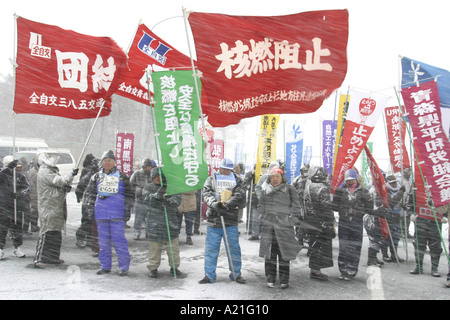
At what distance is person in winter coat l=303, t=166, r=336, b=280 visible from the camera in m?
6.21

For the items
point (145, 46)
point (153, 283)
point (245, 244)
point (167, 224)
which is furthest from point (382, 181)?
point (145, 46)

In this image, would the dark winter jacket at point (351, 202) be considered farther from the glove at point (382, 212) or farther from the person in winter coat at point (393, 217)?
the person in winter coat at point (393, 217)

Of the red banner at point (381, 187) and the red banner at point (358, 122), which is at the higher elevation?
the red banner at point (358, 122)

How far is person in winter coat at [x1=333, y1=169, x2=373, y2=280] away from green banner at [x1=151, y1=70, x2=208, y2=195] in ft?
8.57

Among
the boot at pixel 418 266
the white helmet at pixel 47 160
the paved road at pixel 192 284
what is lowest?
the paved road at pixel 192 284

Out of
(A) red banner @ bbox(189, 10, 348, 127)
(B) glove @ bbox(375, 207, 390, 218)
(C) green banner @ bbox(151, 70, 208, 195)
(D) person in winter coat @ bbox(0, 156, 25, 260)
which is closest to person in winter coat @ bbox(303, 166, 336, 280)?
(B) glove @ bbox(375, 207, 390, 218)

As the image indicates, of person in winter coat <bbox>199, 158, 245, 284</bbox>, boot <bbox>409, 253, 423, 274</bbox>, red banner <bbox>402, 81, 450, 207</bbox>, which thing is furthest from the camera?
boot <bbox>409, 253, 423, 274</bbox>

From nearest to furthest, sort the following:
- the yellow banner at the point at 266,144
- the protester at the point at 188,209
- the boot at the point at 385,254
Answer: the boot at the point at 385,254
the protester at the point at 188,209
the yellow banner at the point at 266,144

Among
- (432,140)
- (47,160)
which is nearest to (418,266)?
(432,140)

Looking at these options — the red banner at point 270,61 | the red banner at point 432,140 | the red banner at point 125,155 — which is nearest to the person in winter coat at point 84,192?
the red banner at point 125,155

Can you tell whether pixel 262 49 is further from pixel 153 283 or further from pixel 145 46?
pixel 153 283

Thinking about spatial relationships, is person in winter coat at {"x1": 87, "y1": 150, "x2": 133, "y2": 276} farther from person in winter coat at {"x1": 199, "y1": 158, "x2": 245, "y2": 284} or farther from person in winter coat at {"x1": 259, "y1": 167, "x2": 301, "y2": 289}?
person in winter coat at {"x1": 259, "y1": 167, "x2": 301, "y2": 289}

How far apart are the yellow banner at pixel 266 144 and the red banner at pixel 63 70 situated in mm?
4334

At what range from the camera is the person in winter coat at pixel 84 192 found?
7.57 m
